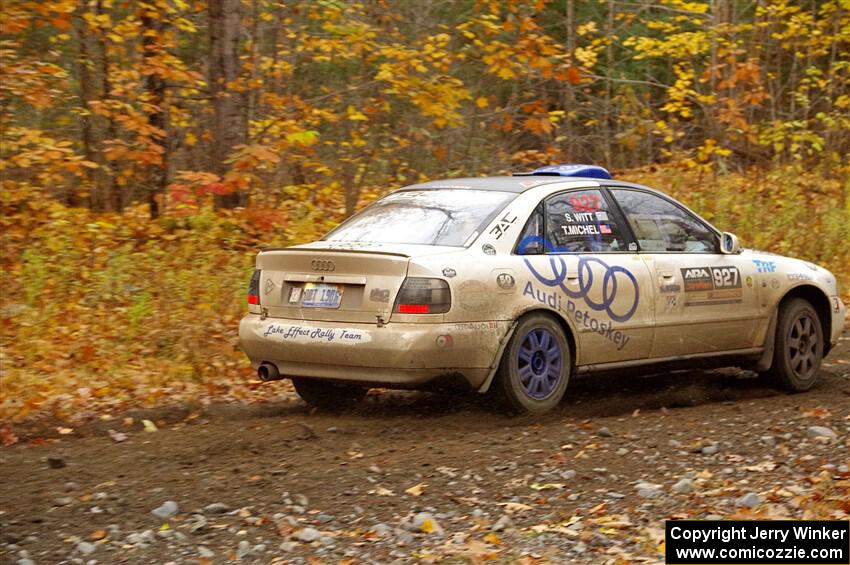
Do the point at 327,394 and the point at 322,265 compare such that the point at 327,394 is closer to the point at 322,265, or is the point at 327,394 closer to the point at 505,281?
the point at 322,265

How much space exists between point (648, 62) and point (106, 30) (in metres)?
11.8

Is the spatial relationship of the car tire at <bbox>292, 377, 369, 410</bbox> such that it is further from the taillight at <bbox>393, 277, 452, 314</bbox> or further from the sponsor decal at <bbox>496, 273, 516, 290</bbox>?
the sponsor decal at <bbox>496, 273, 516, 290</bbox>

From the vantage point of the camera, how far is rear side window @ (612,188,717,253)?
325 inches

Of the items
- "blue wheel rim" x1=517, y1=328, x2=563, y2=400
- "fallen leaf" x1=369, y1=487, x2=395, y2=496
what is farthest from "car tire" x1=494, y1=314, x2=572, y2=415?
"fallen leaf" x1=369, y1=487, x2=395, y2=496

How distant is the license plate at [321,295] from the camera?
7.14 m

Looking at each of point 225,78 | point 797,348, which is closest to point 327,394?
point 797,348

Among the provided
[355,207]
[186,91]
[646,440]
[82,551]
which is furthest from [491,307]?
[186,91]

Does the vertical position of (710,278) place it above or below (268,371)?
above

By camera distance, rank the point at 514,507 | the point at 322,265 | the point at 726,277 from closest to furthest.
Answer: the point at 514,507 → the point at 322,265 → the point at 726,277

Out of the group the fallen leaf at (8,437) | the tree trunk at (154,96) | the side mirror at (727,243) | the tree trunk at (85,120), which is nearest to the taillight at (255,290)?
the fallen leaf at (8,437)

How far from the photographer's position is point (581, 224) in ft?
26.0

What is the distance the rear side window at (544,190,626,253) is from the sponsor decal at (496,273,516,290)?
580 mm

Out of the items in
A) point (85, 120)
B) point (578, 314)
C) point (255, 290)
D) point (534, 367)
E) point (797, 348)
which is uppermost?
point (85, 120)

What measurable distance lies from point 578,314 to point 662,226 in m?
1.27
